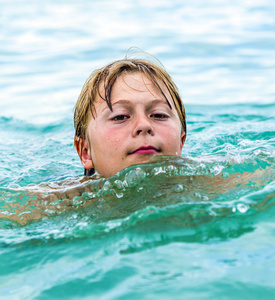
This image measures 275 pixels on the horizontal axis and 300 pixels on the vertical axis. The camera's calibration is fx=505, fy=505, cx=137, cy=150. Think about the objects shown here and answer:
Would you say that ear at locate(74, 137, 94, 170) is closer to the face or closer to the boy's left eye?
the face

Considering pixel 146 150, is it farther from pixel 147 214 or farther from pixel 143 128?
pixel 147 214

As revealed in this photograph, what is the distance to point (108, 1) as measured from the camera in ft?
41.9

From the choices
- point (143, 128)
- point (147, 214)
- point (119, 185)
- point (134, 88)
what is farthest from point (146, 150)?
point (147, 214)

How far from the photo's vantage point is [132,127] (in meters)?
2.97

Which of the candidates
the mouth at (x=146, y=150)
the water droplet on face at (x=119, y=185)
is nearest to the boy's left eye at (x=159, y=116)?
the mouth at (x=146, y=150)

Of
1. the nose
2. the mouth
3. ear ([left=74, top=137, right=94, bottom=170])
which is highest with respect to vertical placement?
the nose

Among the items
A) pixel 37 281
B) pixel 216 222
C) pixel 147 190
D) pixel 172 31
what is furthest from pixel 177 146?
pixel 172 31

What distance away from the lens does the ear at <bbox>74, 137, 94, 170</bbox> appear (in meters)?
3.36

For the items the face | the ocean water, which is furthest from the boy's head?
the ocean water

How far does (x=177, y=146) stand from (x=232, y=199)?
25.3 inches

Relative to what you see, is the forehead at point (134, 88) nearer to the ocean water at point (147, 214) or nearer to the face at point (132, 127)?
the face at point (132, 127)

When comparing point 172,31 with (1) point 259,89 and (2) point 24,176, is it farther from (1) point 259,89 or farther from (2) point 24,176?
(2) point 24,176

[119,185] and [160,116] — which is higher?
[160,116]

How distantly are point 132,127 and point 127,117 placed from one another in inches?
5.7
